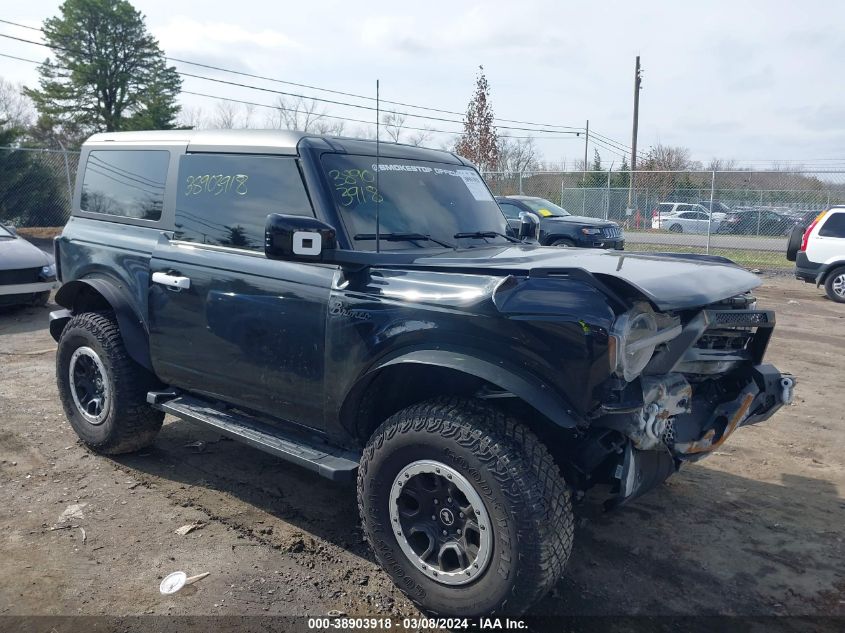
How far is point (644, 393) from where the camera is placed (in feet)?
9.57

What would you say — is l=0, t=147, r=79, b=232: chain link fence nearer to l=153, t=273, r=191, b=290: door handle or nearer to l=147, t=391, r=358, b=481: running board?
l=153, t=273, r=191, b=290: door handle

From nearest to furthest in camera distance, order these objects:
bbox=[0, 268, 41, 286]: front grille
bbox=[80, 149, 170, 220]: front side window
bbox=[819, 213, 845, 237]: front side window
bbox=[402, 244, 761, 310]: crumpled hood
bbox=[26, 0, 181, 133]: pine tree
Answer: bbox=[402, 244, 761, 310]: crumpled hood < bbox=[80, 149, 170, 220]: front side window < bbox=[0, 268, 41, 286]: front grille < bbox=[819, 213, 845, 237]: front side window < bbox=[26, 0, 181, 133]: pine tree

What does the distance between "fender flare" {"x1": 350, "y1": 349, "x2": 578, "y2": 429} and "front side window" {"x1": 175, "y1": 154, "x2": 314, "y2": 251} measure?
1.18 meters

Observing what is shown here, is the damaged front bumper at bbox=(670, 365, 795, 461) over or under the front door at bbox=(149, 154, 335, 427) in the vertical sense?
under

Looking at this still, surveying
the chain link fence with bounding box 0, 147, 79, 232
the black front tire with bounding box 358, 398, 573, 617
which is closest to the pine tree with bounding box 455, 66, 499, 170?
the chain link fence with bounding box 0, 147, 79, 232

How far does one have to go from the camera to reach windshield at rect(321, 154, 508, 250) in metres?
3.78

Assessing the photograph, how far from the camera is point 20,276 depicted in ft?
31.2

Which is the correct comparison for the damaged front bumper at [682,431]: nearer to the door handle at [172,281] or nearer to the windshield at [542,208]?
the door handle at [172,281]

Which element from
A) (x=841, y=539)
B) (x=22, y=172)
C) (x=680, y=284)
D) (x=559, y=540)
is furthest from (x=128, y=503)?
(x=22, y=172)

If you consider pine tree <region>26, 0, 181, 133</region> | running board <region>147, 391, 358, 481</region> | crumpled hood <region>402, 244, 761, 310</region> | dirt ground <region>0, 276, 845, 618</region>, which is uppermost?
pine tree <region>26, 0, 181, 133</region>

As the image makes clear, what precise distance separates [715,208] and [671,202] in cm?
148

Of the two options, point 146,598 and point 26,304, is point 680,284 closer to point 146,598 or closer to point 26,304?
point 146,598

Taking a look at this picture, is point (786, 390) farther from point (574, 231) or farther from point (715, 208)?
point (715, 208)

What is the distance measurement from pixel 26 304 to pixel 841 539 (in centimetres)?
983
